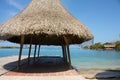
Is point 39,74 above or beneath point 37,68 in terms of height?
beneath

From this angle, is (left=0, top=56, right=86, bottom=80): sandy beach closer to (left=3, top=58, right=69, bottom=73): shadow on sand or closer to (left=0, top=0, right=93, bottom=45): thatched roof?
(left=3, top=58, right=69, bottom=73): shadow on sand

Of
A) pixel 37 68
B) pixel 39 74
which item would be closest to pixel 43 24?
pixel 39 74

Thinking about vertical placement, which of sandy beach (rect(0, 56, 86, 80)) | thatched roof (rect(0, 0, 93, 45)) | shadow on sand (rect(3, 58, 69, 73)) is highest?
thatched roof (rect(0, 0, 93, 45))

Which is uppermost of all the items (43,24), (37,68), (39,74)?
(43,24)

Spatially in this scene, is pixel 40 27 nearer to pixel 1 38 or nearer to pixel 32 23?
pixel 32 23

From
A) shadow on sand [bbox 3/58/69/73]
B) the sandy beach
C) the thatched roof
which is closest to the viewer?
the sandy beach

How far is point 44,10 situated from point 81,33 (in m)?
1.46

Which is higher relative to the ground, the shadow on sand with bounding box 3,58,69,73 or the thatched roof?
the thatched roof

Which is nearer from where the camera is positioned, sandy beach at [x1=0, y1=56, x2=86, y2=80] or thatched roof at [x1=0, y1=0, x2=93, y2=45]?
sandy beach at [x1=0, y1=56, x2=86, y2=80]

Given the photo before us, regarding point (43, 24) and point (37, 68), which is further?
point (37, 68)

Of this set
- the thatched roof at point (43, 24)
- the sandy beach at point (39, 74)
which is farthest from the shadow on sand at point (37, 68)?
the thatched roof at point (43, 24)

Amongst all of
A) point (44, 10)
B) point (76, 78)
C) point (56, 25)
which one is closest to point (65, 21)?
point (56, 25)

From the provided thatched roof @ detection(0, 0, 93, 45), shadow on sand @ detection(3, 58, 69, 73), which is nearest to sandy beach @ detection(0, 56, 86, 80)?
shadow on sand @ detection(3, 58, 69, 73)

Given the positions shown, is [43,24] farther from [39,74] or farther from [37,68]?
[37,68]
